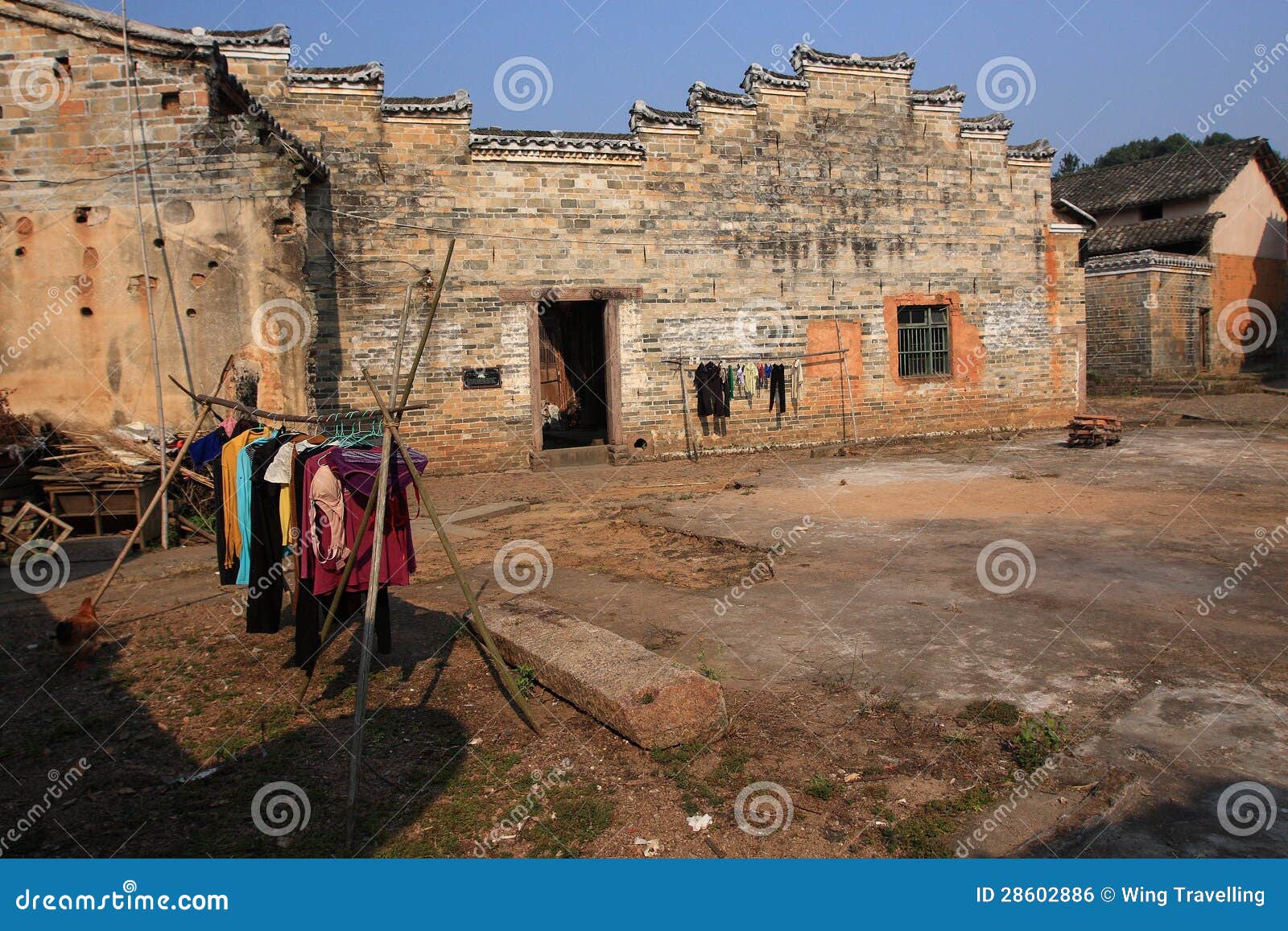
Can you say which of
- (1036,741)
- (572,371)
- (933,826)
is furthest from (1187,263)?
(933,826)

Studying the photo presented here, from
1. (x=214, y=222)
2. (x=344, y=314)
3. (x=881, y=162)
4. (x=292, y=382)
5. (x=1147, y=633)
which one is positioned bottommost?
(x=1147, y=633)

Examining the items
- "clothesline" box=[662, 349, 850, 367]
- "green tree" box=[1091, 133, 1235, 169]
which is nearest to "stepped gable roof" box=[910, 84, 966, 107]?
"clothesline" box=[662, 349, 850, 367]

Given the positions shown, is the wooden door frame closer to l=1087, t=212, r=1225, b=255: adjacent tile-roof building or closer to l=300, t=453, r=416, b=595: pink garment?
l=300, t=453, r=416, b=595: pink garment

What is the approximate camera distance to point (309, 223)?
1306 cm

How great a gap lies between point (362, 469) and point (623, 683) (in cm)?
192

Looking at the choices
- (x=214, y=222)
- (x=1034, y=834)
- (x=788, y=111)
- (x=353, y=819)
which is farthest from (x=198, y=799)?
(x=788, y=111)

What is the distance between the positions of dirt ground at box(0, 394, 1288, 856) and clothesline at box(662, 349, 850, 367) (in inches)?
262

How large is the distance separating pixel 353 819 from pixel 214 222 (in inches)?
361

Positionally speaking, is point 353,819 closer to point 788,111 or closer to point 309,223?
point 309,223

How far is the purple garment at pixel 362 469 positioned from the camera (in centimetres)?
497

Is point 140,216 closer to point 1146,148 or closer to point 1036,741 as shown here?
point 1036,741

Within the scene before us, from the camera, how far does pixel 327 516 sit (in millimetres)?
4973

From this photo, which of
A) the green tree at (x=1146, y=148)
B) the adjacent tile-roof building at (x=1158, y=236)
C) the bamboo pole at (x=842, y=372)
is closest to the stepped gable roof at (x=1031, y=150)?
the bamboo pole at (x=842, y=372)

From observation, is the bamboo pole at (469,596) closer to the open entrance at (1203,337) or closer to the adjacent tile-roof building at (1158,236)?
the open entrance at (1203,337)
